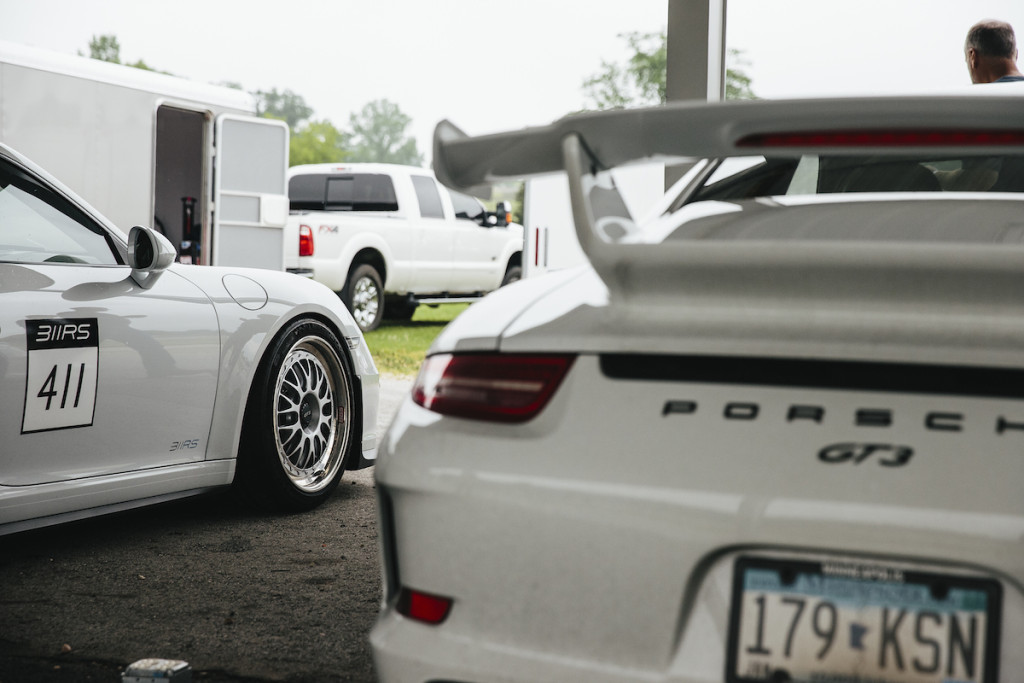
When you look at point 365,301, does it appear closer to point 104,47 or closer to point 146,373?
point 146,373

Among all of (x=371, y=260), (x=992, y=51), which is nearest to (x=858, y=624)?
(x=992, y=51)

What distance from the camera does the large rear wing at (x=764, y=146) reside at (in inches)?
57.5

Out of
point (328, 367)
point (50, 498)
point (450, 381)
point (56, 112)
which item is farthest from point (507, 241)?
point (450, 381)

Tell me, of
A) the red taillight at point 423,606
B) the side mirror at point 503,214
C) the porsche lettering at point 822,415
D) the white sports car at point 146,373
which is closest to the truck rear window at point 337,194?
the side mirror at point 503,214

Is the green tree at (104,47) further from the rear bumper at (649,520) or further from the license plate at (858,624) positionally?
the license plate at (858,624)

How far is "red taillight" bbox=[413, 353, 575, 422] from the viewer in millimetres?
1606

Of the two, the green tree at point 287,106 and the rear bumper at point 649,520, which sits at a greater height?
the green tree at point 287,106

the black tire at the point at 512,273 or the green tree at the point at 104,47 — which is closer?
the black tire at the point at 512,273

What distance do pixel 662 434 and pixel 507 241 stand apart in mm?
15332

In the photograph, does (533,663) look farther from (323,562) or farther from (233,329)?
(233,329)

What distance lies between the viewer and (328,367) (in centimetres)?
458

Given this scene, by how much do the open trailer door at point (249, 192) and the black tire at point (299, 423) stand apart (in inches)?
260

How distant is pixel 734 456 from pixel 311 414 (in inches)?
126

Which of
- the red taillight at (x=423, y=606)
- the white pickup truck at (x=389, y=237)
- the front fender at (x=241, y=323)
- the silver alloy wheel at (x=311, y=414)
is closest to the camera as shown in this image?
the red taillight at (x=423, y=606)
